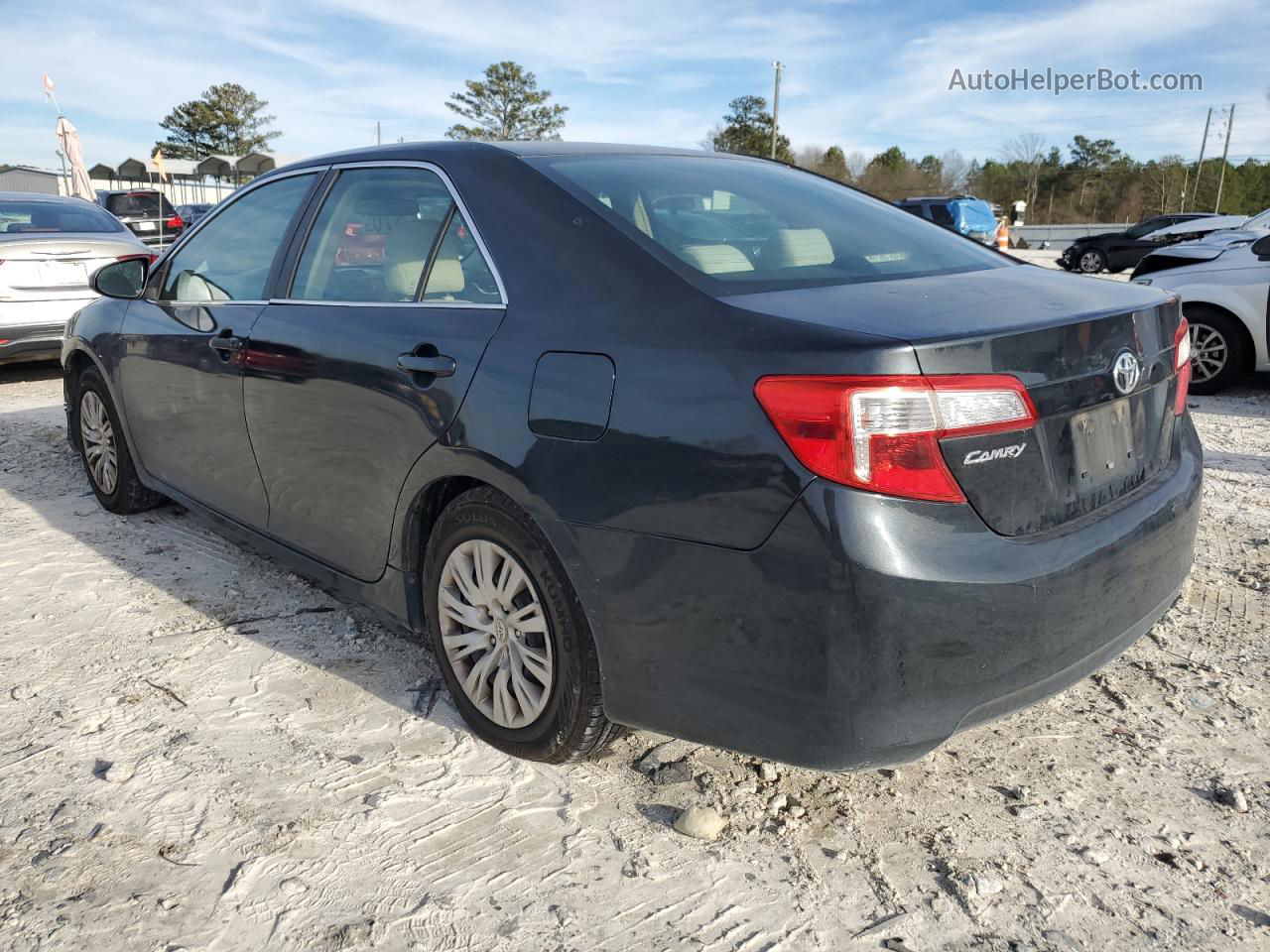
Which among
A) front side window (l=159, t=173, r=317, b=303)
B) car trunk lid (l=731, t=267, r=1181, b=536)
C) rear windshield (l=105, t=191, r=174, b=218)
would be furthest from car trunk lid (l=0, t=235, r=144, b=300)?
rear windshield (l=105, t=191, r=174, b=218)

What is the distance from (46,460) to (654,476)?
5.14 metres

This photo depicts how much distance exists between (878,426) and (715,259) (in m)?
0.69

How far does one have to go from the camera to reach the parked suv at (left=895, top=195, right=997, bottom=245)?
752 inches

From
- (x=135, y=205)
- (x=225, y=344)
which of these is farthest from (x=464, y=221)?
(x=135, y=205)

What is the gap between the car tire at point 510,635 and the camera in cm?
239

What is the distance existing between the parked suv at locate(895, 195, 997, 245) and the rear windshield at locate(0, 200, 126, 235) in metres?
13.9

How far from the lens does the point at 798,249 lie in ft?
8.46

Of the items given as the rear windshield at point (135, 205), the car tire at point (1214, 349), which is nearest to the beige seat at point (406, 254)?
the car tire at point (1214, 349)

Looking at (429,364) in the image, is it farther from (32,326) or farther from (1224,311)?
(1224,311)

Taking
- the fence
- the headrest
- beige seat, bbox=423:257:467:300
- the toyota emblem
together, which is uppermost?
the fence

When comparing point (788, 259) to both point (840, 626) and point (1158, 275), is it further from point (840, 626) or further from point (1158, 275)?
point (1158, 275)

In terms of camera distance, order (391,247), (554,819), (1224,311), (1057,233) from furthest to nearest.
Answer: (1057,233) < (1224,311) < (391,247) < (554,819)

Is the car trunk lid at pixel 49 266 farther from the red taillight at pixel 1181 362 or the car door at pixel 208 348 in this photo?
the red taillight at pixel 1181 362

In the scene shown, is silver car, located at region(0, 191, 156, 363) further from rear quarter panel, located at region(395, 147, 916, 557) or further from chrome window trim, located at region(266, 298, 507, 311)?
rear quarter panel, located at region(395, 147, 916, 557)
